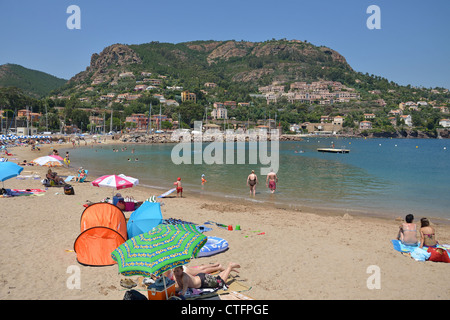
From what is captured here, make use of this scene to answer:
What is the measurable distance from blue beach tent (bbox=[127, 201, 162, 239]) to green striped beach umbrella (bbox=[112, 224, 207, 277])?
2.60m

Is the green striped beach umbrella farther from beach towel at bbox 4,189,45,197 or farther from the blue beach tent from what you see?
beach towel at bbox 4,189,45,197

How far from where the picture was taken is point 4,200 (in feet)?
39.6

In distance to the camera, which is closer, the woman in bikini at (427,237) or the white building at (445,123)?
the woman in bikini at (427,237)

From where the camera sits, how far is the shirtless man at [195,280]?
5.21 meters

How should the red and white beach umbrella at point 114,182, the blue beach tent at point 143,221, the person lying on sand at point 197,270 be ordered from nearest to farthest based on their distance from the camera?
the person lying on sand at point 197,270, the blue beach tent at point 143,221, the red and white beach umbrella at point 114,182

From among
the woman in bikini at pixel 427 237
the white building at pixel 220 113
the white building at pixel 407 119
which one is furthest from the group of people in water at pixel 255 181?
the white building at pixel 407 119

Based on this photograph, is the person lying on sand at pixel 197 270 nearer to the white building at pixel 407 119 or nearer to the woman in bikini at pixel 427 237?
the woman in bikini at pixel 427 237

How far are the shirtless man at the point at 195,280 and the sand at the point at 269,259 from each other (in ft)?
1.79

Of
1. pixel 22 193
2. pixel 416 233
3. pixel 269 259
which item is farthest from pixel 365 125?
pixel 269 259

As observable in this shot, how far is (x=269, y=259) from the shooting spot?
7.15 m

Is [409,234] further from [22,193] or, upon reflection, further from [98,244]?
[22,193]

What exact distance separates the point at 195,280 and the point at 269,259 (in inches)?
91.7
